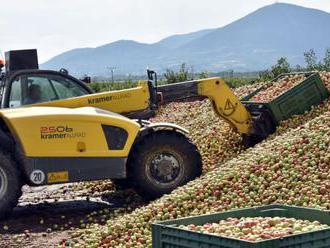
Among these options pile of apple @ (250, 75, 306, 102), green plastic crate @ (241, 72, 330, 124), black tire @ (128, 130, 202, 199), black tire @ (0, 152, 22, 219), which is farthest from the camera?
pile of apple @ (250, 75, 306, 102)

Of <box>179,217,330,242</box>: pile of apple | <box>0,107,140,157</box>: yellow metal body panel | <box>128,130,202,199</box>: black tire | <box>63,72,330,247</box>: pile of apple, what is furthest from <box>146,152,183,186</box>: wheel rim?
<box>179,217,330,242</box>: pile of apple

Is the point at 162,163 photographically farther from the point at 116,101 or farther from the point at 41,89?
the point at 41,89

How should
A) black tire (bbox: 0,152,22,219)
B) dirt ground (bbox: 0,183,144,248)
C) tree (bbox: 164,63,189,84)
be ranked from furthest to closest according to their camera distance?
tree (bbox: 164,63,189,84), black tire (bbox: 0,152,22,219), dirt ground (bbox: 0,183,144,248)

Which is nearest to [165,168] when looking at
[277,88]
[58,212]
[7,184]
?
[58,212]

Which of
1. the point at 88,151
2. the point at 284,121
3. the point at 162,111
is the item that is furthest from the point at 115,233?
the point at 162,111

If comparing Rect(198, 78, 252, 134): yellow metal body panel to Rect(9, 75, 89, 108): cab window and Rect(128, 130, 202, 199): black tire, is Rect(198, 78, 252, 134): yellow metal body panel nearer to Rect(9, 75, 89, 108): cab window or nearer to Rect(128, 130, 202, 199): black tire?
Rect(128, 130, 202, 199): black tire

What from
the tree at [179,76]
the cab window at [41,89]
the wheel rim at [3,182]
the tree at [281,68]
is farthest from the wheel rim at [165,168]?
the tree at [179,76]

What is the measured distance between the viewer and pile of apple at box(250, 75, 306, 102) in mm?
14961

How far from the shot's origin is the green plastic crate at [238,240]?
189 inches

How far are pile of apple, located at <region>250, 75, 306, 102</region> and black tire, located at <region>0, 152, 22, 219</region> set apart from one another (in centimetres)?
538

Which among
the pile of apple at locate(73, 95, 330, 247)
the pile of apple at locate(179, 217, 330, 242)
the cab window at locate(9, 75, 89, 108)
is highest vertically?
the cab window at locate(9, 75, 89, 108)

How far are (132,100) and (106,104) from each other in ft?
1.54

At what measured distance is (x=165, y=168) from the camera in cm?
1229

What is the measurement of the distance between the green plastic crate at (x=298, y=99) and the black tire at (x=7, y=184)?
Answer: 5063 mm
